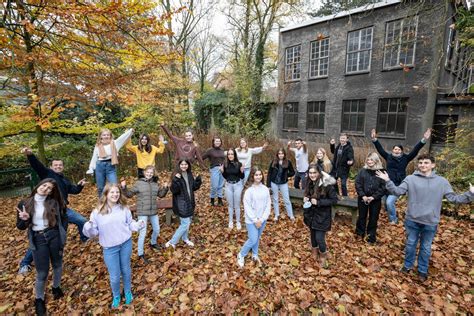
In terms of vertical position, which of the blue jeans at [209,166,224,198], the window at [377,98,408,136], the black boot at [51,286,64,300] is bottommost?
the black boot at [51,286,64,300]

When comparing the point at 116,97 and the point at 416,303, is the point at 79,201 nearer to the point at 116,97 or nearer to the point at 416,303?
the point at 116,97

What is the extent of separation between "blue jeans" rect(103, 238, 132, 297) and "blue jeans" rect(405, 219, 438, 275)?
13.7 feet

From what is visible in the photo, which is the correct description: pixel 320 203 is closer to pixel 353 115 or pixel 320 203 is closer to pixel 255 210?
pixel 255 210

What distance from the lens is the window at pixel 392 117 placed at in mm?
13211

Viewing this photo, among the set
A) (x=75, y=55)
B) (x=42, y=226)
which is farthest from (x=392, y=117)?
(x=42, y=226)

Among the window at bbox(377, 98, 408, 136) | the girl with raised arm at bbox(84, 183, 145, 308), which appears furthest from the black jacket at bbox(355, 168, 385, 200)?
the window at bbox(377, 98, 408, 136)

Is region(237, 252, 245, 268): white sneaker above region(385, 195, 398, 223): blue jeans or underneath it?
underneath

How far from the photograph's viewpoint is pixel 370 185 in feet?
14.1

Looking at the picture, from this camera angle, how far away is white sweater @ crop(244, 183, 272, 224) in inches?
151

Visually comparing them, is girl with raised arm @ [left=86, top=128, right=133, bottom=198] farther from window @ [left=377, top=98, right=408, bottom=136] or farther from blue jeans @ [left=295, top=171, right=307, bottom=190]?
window @ [left=377, top=98, right=408, bottom=136]

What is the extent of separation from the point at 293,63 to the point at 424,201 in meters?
16.3

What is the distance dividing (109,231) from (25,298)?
6.59ft

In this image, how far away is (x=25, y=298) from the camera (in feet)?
11.7

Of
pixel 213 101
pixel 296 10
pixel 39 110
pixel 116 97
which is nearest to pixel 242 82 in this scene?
pixel 213 101
